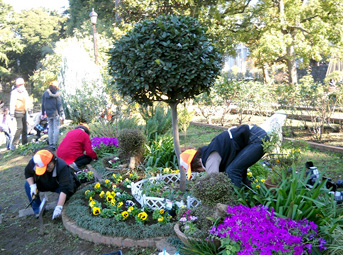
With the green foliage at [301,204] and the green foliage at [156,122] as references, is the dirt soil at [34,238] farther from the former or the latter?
the green foliage at [156,122]

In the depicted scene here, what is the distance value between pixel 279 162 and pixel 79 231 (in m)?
2.62

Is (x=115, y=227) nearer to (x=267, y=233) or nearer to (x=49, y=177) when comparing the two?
(x=49, y=177)

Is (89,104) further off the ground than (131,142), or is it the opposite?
(89,104)

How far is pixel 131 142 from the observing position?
5.39 m

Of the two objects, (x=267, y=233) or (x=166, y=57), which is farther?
(x=166, y=57)

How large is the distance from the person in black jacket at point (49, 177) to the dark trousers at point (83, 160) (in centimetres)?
147

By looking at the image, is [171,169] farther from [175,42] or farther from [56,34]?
[56,34]

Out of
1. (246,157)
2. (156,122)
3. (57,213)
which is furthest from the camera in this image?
(156,122)

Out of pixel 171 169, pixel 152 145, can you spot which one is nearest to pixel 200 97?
pixel 152 145

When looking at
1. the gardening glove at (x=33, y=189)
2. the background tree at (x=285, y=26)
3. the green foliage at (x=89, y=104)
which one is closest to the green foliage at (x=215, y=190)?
the gardening glove at (x=33, y=189)

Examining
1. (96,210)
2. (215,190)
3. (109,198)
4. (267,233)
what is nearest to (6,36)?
(109,198)

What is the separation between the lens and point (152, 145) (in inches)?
232

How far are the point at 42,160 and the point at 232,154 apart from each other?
239 centimetres

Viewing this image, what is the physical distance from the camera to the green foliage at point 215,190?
2803 millimetres
